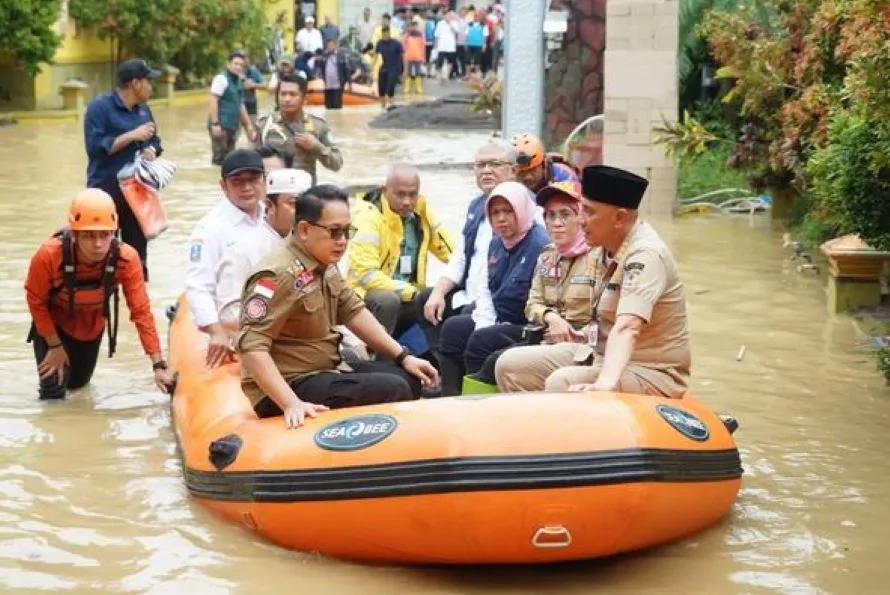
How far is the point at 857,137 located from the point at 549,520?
4.39 meters

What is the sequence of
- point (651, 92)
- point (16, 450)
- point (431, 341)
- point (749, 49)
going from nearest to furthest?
point (16, 450) → point (431, 341) → point (749, 49) → point (651, 92)

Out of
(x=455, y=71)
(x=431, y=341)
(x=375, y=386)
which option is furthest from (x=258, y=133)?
(x=455, y=71)

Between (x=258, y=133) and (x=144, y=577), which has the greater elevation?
(x=258, y=133)

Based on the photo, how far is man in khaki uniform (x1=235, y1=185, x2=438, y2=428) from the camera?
6484 millimetres

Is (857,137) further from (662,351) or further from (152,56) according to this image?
(152,56)

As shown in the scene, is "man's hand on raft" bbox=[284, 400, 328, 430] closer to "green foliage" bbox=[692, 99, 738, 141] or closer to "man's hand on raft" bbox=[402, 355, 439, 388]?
"man's hand on raft" bbox=[402, 355, 439, 388]

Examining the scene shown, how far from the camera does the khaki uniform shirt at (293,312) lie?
21.3 feet

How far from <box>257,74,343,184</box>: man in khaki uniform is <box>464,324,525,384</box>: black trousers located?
3534 mm

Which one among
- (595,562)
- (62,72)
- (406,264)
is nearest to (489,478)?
(595,562)

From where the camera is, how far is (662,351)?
21.9ft

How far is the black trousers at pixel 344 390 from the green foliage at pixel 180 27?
24649 millimetres

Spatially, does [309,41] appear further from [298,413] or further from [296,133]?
[298,413]

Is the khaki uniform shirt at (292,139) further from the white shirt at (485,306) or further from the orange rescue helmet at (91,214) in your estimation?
the white shirt at (485,306)

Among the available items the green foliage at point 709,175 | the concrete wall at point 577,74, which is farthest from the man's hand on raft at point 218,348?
the concrete wall at point 577,74
